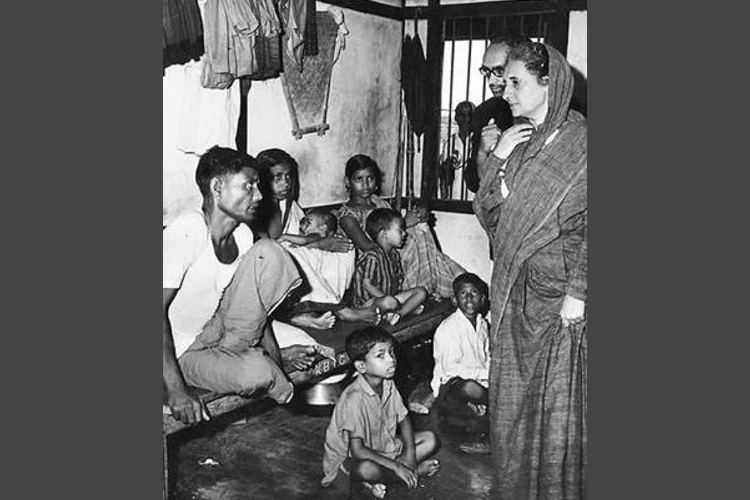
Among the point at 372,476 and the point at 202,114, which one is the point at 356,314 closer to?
the point at 372,476

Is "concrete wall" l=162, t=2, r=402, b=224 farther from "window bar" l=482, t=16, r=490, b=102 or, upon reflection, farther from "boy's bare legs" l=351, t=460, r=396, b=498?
"boy's bare legs" l=351, t=460, r=396, b=498

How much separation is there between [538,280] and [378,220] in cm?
78

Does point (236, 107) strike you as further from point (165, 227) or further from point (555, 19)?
point (555, 19)

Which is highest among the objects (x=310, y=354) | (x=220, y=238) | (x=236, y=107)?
(x=236, y=107)

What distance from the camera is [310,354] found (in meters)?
5.42

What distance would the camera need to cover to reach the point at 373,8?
5.46m

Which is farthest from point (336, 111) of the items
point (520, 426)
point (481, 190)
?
point (520, 426)

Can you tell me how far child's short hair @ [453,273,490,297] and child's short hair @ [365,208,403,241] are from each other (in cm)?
37

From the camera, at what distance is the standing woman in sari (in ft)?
16.6

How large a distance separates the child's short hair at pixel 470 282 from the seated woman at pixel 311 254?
1.16 ft

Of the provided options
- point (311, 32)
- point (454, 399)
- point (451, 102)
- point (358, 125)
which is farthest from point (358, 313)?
point (311, 32)

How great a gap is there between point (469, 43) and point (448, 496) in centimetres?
183

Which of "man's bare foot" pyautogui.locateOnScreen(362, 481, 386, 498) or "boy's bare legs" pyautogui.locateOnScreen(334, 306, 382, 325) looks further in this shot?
"boy's bare legs" pyautogui.locateOnScreen(334, 306, 382, 325)

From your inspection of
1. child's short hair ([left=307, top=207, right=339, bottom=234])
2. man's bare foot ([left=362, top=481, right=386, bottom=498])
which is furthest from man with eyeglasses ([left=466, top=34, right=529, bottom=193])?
man's bare foot ([left=362, top=481, right=386, bottom=498])
